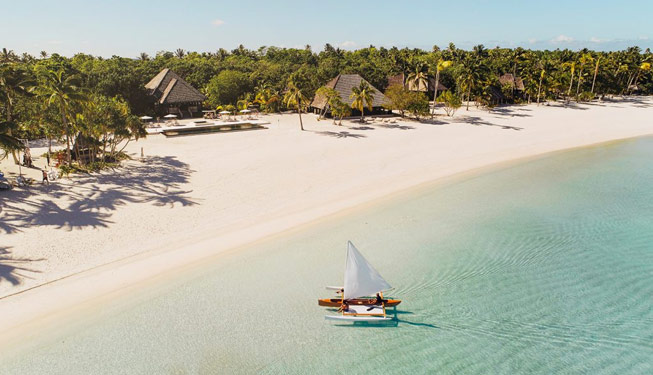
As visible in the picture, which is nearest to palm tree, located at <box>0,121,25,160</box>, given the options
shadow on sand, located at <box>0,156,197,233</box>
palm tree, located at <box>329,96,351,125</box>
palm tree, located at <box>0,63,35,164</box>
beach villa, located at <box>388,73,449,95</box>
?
palm tree, located at <box>0,63,35,164</box>

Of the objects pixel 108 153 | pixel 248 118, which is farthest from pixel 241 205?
pixel 248 118

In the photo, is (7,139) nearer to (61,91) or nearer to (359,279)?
(61,91)

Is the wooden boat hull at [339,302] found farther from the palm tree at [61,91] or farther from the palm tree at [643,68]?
the palm tree at [643,68]

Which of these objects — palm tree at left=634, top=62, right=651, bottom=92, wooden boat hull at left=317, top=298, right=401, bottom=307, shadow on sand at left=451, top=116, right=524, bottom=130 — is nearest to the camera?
wooden boat hull at left=317, top=298, right=401, bottom=307

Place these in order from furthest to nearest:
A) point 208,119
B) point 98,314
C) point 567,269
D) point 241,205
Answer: point 208,119 → point 241,205 → point 567,269 → point 98,314

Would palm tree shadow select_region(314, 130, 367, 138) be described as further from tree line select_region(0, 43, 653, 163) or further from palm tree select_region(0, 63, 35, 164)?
palm tree select_region(0, 63, 35, 164)

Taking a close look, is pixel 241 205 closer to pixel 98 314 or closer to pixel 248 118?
pixel 98 314

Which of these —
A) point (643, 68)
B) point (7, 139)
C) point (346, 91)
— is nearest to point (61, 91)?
point (7, 139)
